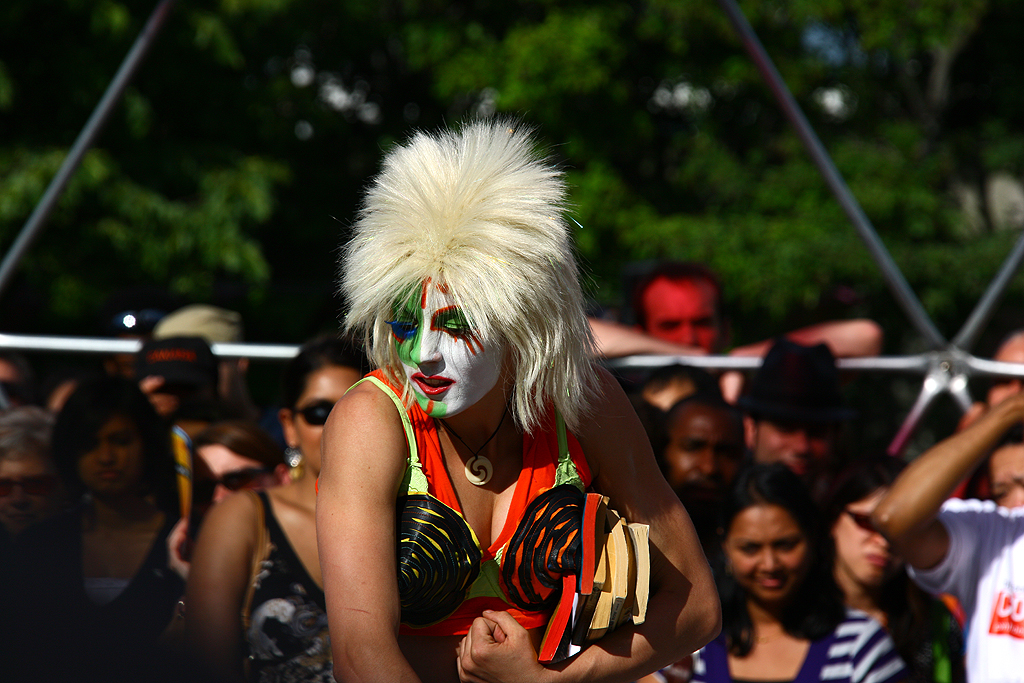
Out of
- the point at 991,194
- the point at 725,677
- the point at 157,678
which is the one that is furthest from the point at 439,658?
the point at 991,194

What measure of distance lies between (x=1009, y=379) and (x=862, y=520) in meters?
0.84

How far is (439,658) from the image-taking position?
140 centimetres

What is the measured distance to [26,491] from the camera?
91.4 inches

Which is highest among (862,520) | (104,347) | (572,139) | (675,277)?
(572,139)

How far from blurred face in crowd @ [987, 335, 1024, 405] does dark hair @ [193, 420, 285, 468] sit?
2168 millimetres

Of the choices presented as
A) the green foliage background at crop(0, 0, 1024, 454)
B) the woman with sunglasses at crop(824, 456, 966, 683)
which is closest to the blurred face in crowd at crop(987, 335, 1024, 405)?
the woman with sunglasses at crop(824, 456, 966, 683)

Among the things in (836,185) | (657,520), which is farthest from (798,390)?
(657,520)

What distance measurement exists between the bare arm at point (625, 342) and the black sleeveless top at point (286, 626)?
1358mm

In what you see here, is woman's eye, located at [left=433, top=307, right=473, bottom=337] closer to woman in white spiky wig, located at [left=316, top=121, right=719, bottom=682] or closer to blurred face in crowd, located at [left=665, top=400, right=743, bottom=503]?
woman in white spiky wig, located at [left=316, top=121, right=719, bottom=682]

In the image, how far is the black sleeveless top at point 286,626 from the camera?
6.47 feet

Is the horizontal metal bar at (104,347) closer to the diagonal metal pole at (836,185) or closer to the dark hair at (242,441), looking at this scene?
the dark hair at (242,441)

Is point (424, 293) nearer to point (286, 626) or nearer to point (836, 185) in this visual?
point (286, 626)

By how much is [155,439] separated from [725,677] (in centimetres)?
154

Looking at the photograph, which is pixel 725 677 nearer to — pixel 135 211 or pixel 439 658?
pixel 439 658
